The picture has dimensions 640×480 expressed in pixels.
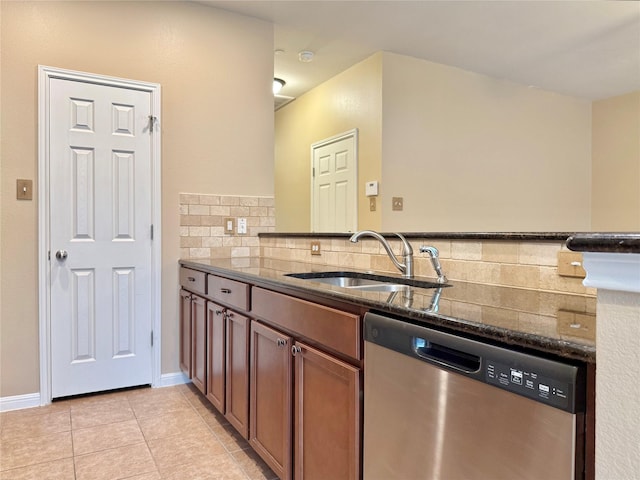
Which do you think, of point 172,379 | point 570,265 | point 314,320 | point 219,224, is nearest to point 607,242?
point 570,265

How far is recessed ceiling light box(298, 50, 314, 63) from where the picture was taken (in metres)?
3.88

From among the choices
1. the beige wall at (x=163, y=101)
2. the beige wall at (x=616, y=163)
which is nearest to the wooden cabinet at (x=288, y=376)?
the beige wall at (x=163, y=101)

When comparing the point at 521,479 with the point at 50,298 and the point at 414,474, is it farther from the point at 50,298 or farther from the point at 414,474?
the point at 50,298

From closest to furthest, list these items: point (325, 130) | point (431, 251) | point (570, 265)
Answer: point (570, 265)
point (431, 251)
point (325, 130)

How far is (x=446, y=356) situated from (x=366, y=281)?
42.4 inches

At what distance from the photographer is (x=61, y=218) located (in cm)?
261

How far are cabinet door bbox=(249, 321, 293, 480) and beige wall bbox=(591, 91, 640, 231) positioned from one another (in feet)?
16.7

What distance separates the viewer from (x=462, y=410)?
881mm

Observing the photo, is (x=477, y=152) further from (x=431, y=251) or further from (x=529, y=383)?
(x=529, y=383)

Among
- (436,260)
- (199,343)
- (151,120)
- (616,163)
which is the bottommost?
(199,343)

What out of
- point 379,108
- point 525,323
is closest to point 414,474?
point 525,323

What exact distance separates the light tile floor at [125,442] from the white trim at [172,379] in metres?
0.20

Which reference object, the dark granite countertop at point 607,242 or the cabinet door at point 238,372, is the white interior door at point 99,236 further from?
the dark granite countertop at point 607,242

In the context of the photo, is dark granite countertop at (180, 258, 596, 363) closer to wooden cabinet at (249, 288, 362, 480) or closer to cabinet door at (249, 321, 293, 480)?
wooden cabinet at (249, 288, 362, 480)
